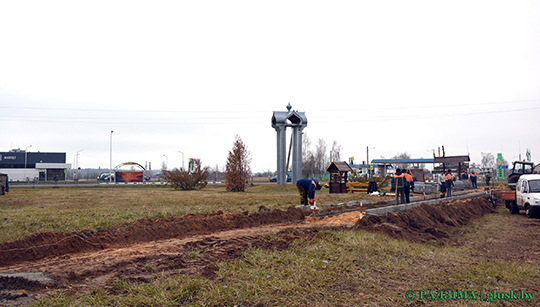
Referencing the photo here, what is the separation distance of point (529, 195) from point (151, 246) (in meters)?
15.1

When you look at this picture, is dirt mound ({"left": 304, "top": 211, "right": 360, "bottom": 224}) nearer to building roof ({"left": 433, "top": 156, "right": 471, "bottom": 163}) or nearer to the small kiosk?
the small kiosk

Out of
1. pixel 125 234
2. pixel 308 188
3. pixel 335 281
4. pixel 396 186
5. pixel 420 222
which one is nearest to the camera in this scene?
pixel 335 281

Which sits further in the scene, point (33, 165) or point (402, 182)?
point (33, 165)

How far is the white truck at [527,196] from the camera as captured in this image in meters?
14.4

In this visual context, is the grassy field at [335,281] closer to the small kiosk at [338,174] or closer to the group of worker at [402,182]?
the group of worker at [402,182]

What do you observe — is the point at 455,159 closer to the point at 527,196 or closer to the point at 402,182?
the point at 402,182

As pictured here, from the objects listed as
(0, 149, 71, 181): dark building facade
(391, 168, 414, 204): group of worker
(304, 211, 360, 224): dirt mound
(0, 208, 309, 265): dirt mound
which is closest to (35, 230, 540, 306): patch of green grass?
(0, 208, 309, 265): dirt mound

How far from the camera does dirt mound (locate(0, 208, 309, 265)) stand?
8.12 metres

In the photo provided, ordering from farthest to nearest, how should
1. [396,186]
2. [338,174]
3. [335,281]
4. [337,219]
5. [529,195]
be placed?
[338,174]
[396,186]
[529,195]
[337,219]
[335,281]

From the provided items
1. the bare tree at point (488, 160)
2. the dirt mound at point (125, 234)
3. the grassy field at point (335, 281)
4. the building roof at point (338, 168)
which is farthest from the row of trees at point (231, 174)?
the bare tree at point (488, 160)

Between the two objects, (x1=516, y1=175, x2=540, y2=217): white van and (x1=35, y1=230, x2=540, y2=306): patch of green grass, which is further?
(x1=516, y1=175, x2=540, y2=217): white van

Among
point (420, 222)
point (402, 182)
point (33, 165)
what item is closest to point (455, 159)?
point (402, 182)

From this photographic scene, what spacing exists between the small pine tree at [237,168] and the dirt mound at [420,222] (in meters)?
21.2

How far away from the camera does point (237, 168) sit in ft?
114
